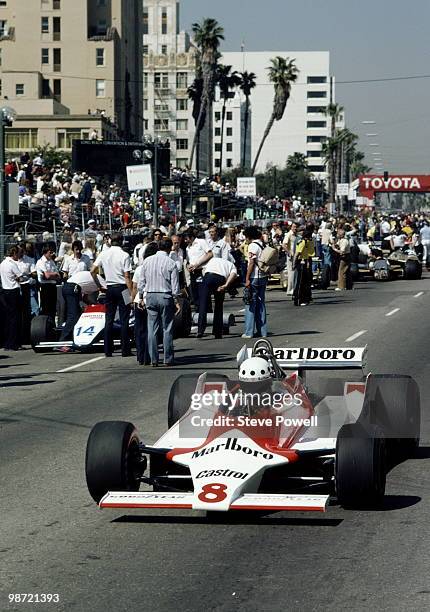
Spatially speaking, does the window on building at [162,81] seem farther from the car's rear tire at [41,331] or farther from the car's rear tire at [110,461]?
the car's rear tire at [110,461]

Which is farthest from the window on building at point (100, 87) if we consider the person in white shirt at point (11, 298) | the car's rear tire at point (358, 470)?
the car's rear tire at point (358, 470)

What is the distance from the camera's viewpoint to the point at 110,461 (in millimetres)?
8797

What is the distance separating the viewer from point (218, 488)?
8219mm

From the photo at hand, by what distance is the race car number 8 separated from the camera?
8122mm

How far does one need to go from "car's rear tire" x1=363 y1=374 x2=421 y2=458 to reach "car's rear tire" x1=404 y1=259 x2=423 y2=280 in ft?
96.0

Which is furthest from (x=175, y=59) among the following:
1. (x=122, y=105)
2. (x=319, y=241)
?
(x=319, y=241)

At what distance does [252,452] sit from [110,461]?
97cm

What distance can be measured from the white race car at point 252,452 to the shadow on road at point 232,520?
0.18m

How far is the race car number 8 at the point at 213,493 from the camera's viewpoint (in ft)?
26.6

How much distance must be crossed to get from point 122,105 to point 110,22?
27.7ft

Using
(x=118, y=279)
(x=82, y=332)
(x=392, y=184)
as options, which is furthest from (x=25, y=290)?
(x=392, y=184)

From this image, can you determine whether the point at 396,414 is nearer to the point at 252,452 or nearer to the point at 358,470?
the point at 358,470

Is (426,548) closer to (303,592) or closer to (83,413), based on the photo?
(303,592)

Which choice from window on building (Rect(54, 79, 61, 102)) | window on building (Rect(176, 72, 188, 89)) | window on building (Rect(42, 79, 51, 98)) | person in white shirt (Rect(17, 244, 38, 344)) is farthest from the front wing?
window on building (Rect(176, 72, 188, 89))
